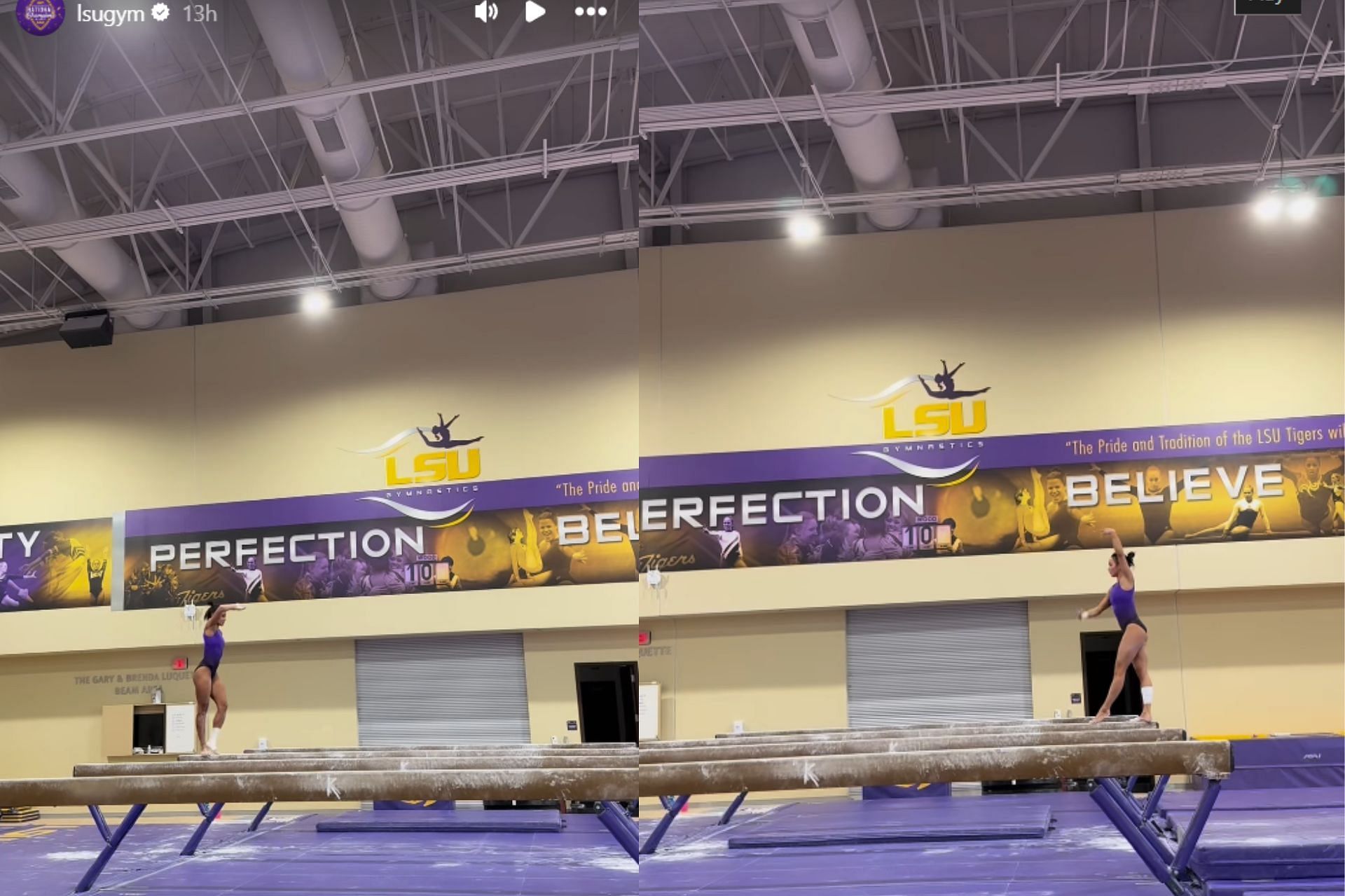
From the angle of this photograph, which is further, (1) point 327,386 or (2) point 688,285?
(2) point 688,285

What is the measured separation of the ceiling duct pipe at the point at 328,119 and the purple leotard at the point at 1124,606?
3.02 meters

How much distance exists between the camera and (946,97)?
470cm

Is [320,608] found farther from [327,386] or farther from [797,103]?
[797,103]

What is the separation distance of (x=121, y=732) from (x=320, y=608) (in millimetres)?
967

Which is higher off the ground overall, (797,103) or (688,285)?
(797,103)

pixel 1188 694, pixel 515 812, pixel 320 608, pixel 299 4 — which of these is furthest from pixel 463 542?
pixel 1188 694

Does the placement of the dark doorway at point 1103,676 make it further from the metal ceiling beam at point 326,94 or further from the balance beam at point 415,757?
the metal ceiling beam at point 326,94

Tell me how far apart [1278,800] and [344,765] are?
12.4ft

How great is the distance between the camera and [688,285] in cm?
354

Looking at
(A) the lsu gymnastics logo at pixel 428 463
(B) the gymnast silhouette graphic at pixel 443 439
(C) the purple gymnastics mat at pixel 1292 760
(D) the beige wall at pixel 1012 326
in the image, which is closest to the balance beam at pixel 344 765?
(A) the lsu gymnastics logo at pixel 428 463

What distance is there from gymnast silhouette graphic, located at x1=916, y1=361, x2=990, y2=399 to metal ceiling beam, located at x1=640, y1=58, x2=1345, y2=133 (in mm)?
1215

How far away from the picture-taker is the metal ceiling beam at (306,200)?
291cm

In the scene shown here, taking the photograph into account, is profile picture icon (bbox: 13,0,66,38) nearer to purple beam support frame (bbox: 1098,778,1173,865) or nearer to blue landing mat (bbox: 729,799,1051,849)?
blue landing mat (bbox: 729,799,1051,849)

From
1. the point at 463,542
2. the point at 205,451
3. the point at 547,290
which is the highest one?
the point at 547,290
